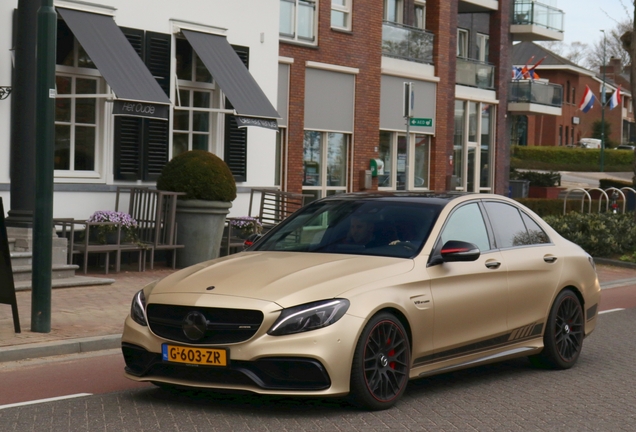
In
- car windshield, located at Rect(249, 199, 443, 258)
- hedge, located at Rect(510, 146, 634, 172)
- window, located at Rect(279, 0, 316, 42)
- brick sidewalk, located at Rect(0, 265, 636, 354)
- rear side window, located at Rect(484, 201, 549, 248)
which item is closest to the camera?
car windshield, located at Rect(249, 199, 443, 258)

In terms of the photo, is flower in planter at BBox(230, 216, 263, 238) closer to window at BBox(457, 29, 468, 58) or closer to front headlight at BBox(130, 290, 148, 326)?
front headlight at BBox(130, 290, 148, 326)

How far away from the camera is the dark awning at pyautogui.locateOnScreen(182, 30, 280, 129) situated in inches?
723

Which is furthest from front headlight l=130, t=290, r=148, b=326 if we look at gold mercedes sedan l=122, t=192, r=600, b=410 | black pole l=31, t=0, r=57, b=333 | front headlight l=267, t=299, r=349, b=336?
black pole l=31, t=0, r=57, b=333

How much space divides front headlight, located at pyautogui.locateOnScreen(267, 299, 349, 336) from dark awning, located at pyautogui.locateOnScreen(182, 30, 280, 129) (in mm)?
11638

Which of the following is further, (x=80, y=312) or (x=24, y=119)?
(x=24, y=119)

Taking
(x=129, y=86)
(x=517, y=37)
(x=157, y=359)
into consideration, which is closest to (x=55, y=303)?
(x=129, y=86)

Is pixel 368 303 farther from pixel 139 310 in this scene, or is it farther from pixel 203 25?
pixel 203 25

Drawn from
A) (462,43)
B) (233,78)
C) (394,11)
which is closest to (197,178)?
(233,78)

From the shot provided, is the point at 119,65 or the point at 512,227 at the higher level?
A: the point at 119,65

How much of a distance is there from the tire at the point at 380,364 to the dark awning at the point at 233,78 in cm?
1136

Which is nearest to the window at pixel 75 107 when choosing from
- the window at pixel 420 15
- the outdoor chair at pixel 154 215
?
the outdoor chair at pixel 154 215

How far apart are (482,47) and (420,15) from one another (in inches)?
260

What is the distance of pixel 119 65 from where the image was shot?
1631 cm

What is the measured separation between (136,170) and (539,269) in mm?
10093
